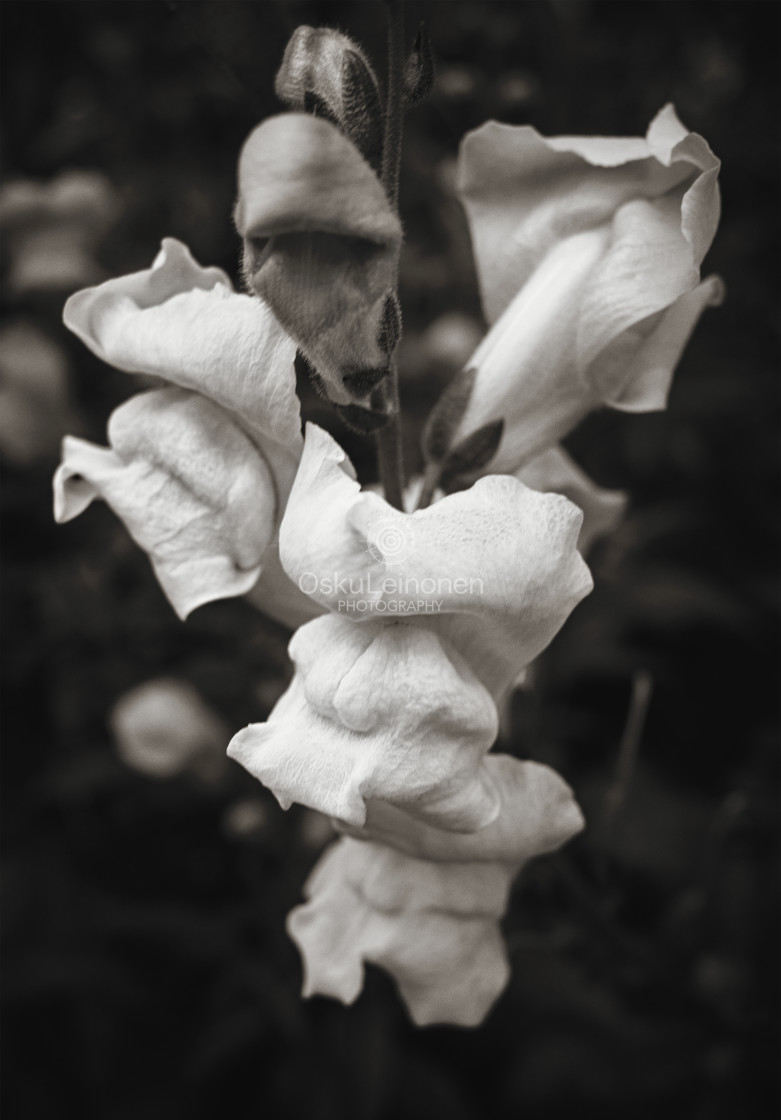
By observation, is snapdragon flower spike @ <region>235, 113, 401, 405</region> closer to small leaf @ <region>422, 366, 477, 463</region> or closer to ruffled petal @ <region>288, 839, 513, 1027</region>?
small leaf @ <region>422, 366, 477, 463</region>

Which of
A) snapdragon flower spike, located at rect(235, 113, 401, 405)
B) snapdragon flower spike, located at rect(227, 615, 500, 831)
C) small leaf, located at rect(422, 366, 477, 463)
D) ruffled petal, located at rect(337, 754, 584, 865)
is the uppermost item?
snapdragon flower spike, located at rect(235, 113, 401, 405)

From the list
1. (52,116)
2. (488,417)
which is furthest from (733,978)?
(52,116)

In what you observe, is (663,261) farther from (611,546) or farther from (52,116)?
(52,116)

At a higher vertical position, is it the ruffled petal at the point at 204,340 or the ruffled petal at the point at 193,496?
the ruffled petal at the point at 204,340

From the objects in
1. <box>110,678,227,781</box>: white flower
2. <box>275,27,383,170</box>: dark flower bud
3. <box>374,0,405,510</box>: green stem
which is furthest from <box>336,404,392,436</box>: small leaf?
<box>110,678,227,781</box>: white flower

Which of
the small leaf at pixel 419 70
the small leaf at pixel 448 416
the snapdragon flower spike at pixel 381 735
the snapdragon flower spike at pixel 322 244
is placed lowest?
the snapdragon flower spike at pixel 381 735

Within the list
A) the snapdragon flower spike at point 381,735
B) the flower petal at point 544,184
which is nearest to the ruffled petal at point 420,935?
the snapdragon flower spike at point 381,735

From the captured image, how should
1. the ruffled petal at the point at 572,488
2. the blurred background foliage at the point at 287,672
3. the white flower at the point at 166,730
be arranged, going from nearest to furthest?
the ruffled petal at the point at 572,488 < the blurred background foliage at the point at 287,672 < the white flower at the point at 166,730

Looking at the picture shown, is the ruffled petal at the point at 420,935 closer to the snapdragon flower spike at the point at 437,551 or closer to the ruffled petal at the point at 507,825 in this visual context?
the ruffled petal at the point at 507,825
